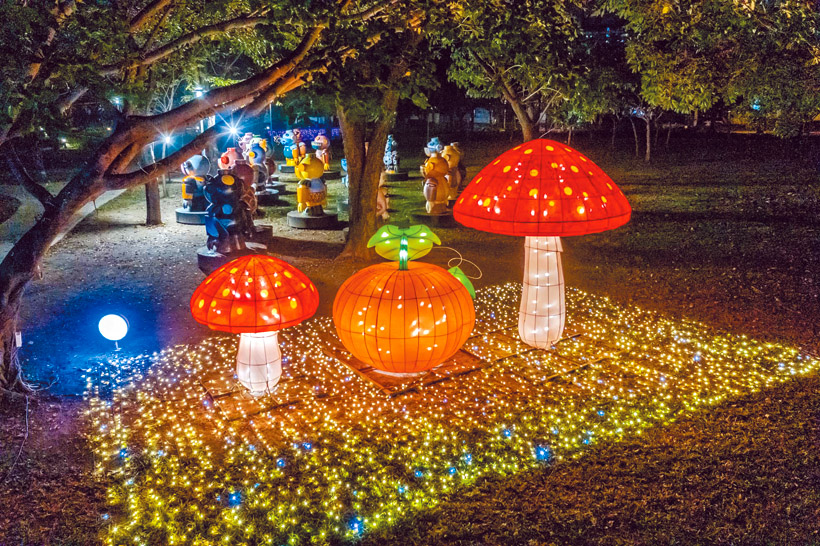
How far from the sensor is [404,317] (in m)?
6.25

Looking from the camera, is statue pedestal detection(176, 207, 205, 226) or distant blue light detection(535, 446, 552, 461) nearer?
distant blue light detection(535, 446, 552, 461)

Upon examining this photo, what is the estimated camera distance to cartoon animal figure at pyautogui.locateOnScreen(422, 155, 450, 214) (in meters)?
16.3

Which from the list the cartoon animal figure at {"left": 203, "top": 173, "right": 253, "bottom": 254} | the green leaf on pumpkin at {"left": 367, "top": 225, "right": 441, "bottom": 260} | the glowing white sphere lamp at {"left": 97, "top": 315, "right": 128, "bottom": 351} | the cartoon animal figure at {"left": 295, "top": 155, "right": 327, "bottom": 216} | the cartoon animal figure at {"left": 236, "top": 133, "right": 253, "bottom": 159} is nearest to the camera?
the glowing white sphere lamp at {"left": 97, "top": 315, "right": 128, "bottom": 351}

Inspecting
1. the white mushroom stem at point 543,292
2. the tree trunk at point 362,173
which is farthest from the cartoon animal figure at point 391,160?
the white mushroom stem at point 543,292

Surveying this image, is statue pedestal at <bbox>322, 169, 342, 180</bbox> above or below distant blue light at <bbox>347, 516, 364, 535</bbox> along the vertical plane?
above

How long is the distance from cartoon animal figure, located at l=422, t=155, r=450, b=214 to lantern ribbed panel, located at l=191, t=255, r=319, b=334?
1041 centimetres

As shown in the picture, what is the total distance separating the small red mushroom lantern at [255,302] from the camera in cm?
580

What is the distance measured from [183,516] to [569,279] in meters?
7.86

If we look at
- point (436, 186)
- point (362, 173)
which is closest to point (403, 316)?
point (362, 173)

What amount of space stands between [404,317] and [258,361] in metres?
1.51

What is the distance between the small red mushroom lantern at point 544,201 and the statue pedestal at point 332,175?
744 inches

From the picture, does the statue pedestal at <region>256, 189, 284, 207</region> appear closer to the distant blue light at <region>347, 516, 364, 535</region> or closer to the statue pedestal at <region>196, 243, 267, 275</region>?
Result: the statue pedestal at <region>196, 243, 267, 275</region>

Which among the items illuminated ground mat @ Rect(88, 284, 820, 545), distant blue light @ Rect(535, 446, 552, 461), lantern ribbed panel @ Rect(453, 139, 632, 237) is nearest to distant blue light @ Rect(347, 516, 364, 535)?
illuminated ground mat @ Rect(88, 284, 820, 545)

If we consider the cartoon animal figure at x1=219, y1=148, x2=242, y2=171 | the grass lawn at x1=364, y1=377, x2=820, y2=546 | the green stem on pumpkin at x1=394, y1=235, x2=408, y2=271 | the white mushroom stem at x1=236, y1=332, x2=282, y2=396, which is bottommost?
the grass lawn at x1=364, y1=377, x2=820, y2=546
